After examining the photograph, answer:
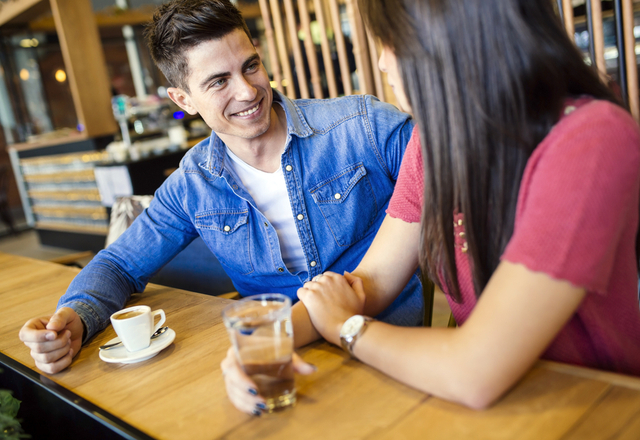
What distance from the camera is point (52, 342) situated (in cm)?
105

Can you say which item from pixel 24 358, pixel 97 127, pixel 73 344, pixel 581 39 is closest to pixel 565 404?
pixel 73 344

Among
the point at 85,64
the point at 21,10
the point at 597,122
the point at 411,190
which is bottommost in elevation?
the point at 411,190

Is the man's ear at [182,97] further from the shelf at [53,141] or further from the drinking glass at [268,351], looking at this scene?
the shelf at [53,141]

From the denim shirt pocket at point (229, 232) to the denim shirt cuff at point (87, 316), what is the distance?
417mm

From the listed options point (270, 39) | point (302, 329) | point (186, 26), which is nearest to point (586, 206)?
point (302, 329)

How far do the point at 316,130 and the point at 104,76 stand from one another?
499 cm

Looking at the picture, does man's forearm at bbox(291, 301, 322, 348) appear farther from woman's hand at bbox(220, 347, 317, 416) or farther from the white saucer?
the white saucer

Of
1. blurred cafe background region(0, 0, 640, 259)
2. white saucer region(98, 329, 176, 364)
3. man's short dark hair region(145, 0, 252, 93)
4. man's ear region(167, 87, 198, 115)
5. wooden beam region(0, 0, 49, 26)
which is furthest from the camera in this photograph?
wooden beam region(0, 0, 49, 26)

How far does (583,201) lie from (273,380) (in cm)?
47

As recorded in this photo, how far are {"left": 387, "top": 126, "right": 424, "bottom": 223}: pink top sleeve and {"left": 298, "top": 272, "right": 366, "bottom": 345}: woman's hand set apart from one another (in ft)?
0.55

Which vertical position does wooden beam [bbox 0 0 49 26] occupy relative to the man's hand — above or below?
above

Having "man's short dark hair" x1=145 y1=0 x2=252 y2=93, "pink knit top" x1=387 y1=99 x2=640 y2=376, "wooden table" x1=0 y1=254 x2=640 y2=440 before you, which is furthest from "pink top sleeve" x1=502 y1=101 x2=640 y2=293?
"man's short dark hair" x1=145 y1=0 x2=252 y2=93

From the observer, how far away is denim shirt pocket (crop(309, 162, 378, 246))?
1.55 meters

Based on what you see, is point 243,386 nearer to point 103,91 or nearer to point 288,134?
point 288,134
